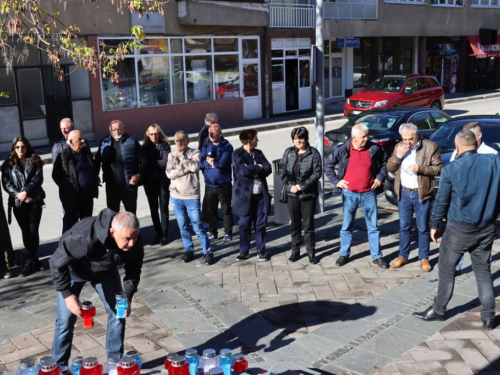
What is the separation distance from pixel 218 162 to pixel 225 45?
52.8 ft

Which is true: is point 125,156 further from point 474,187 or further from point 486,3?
point 486,3

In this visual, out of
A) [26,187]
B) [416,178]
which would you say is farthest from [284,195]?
[26,187]

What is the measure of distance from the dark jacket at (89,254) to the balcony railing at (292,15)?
21735 mm

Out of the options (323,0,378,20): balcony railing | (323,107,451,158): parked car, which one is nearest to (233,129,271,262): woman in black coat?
(323,107,451,158): parked car

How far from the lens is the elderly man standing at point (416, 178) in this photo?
24.7 ft

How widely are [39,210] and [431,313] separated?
498cm

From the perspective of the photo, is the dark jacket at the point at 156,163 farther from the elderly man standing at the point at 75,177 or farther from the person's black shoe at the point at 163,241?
the elderly man standing at the point at 75,177

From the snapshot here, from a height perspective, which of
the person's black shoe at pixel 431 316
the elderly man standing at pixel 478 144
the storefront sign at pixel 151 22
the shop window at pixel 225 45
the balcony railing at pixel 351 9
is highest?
the balcony railing at pixel 351 9

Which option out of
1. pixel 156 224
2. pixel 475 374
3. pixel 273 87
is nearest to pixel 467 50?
pixel 273 87

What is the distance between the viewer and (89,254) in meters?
4.80

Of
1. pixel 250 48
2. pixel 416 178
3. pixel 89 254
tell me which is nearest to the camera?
pixel 89 254

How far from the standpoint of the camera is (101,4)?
64.5ft

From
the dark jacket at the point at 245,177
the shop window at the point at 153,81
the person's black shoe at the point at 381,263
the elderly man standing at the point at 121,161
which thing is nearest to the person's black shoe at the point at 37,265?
the elderly man standing at the point at 121,161

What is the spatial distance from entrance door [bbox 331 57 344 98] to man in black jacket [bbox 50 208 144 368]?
88.7 feet
